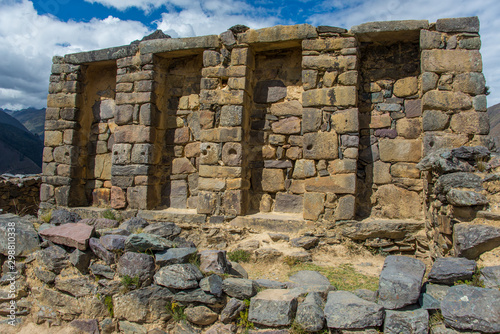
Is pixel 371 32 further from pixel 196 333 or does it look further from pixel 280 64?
pixel 196 333

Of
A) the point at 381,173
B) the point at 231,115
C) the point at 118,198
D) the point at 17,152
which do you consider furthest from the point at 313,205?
the point at 17,152

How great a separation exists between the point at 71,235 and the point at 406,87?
5.17 meters

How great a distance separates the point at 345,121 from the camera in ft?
18.0

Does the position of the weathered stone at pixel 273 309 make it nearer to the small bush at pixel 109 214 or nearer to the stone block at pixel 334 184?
the stone block at pixel 334 184

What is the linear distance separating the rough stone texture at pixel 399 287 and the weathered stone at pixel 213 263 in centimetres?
154

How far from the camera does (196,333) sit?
3.39 m

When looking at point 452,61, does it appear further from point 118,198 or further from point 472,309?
point 118,198

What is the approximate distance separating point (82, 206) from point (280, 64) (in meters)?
4.84

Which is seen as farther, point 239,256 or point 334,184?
point 334,184

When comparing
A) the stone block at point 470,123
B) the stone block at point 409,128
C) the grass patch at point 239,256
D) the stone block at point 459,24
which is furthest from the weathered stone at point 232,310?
the stone block at point 459,24

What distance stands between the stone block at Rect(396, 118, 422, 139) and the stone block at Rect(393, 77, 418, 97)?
417mm

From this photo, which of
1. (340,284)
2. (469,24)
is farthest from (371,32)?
(340,284)

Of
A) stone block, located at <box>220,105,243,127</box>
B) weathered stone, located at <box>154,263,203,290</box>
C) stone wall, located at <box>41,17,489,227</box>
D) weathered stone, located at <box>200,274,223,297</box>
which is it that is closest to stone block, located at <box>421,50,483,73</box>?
stone wall, located at <box>41,17,489,227</box>

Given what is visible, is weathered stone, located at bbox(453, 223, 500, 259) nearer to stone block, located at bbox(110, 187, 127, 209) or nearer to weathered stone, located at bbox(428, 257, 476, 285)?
weathered stone, located at bbox(428, 257, 476, 285)
